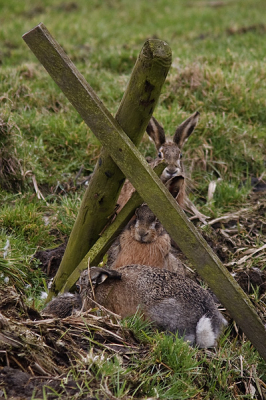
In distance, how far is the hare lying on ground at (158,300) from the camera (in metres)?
4.21

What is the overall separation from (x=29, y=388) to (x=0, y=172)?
334 centimetres

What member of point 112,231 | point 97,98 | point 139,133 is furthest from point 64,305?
point 97,98

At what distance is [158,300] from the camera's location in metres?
4.27

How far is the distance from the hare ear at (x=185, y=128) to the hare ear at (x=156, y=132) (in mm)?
147

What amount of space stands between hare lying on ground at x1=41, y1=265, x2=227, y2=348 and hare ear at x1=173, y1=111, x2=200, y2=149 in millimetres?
2053

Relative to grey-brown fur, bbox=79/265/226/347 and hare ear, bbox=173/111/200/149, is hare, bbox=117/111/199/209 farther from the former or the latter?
grey-brown fur, bbox=79/265/226/347

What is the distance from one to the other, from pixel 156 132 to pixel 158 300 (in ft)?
7.69

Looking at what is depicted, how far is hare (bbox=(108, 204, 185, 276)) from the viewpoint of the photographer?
496 cm

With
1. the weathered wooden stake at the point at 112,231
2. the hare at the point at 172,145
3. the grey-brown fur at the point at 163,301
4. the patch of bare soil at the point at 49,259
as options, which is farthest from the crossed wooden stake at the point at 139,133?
the hare at the point at 172,145

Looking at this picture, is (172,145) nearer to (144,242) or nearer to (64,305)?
(144,242)

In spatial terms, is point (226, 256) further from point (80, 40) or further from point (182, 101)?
point (80, 40)

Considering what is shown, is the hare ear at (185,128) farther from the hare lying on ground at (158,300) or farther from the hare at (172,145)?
the hare lying on ground at (158,300)

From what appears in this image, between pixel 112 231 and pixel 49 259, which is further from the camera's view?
pixel 49 259

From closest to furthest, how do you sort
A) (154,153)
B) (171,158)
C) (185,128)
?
(171,158) < (185,128) < (154,153)
